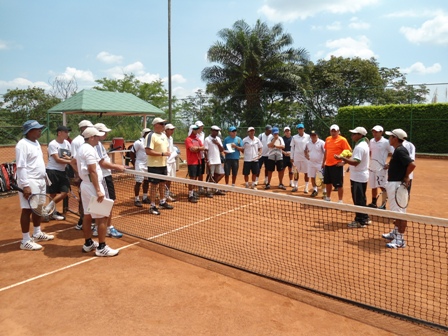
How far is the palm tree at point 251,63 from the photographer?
27516 mm

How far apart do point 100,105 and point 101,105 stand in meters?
0.04

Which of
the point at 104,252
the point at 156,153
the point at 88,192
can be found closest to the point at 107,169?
the point at 88,192

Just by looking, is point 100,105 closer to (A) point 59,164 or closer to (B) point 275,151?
(A) point 59,164

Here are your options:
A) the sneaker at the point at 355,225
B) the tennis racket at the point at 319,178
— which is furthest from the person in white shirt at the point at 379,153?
the tennis racket at the point at 319,178

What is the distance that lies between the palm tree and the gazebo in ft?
42.9

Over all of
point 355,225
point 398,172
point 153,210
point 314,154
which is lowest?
point 355,225

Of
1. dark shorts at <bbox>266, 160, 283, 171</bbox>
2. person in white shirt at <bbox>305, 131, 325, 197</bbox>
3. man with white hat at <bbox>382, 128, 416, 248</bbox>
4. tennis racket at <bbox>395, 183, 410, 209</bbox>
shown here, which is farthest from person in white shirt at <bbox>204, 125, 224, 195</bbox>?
tennis racket at <bbox>395, 183, 410, 209</bbox>

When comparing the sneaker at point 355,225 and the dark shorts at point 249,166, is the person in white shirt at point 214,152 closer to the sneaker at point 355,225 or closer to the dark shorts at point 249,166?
the dark shorts at point 249,166

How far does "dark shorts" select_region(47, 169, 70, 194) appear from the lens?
7.27m

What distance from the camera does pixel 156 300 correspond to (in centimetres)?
425

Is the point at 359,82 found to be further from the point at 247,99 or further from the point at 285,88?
the point at 247,99

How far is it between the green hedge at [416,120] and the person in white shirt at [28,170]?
2263 centimetres

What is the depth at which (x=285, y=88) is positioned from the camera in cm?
2839

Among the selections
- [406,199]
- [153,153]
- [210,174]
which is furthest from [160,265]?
[210,174]
